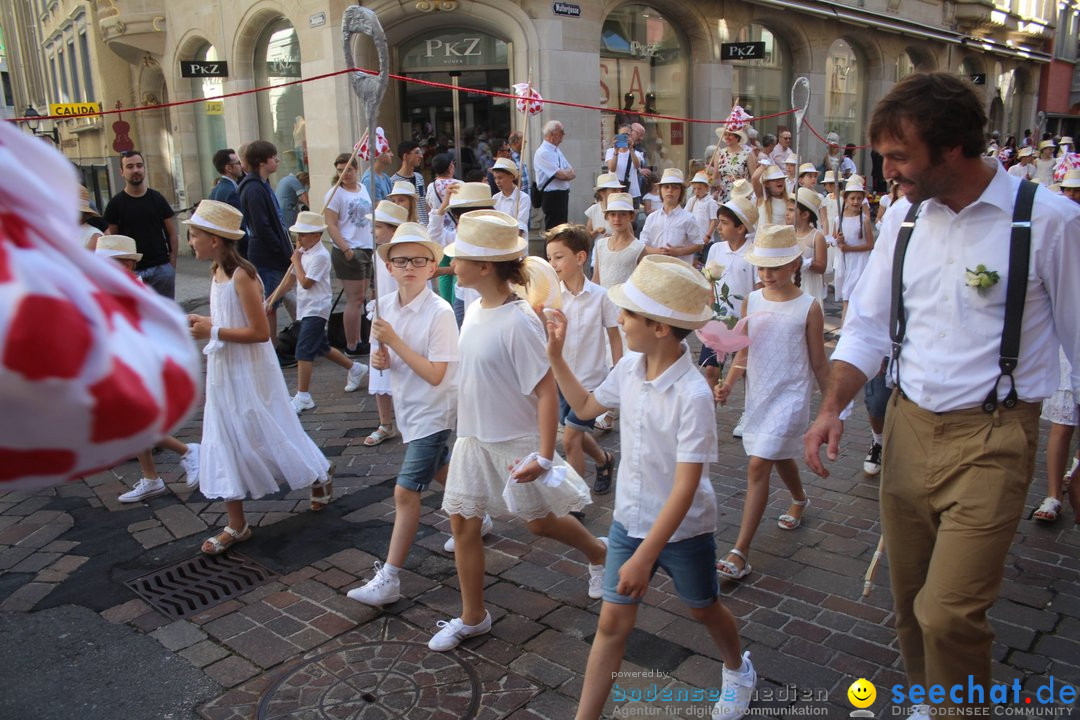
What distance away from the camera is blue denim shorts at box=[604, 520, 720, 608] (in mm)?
3080

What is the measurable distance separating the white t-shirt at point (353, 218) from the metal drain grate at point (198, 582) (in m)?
4.94

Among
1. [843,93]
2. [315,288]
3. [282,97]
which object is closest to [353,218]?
[315,288]

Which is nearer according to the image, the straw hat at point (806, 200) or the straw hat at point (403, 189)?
the straw hat at point (806, 200)

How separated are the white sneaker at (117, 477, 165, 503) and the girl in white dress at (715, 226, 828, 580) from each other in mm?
3768

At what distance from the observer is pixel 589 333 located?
5.43 m

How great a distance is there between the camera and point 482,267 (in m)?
3.79

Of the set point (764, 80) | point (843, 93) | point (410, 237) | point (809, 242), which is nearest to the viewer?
point (410, 237)

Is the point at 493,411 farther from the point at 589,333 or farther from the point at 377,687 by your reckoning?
the point at 589,333

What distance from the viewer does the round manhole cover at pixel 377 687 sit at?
3393mm

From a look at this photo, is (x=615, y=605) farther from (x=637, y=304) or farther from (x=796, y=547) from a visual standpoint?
(x=796, y=547)

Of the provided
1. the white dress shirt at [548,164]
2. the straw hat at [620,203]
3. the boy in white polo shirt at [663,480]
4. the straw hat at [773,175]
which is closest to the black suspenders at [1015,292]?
the boy in white polo shirt at [663,480]

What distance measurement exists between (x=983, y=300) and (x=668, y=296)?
39.2 inches

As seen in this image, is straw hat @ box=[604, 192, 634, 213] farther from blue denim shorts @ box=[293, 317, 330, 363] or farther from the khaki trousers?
the khaki trousers

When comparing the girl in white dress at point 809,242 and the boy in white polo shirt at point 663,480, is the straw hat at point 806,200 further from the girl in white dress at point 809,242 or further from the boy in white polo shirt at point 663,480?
the boy in white polo shirt at point 663,480
